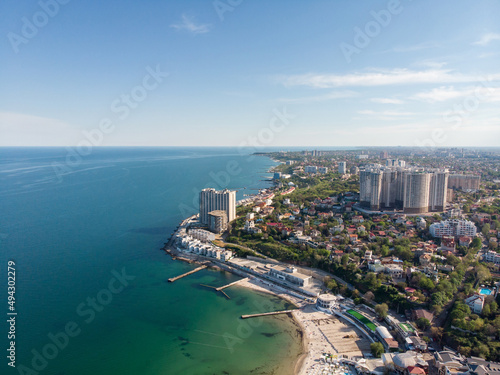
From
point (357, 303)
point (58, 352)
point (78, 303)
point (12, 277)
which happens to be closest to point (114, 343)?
point (58, 352)

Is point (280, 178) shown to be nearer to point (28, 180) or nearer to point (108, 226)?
point (108, 226)

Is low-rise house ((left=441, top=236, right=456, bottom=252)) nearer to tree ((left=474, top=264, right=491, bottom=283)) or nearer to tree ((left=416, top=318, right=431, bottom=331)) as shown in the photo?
tree ((left=474, top=264, right=491, bottom=283))

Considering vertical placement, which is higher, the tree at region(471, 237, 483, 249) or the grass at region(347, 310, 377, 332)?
the tree at region(471, 237, 483, 249)

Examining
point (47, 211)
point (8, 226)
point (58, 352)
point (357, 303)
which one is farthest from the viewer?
point (47, 211)

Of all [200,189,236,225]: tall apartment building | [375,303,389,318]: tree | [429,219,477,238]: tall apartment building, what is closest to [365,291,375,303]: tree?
[375,303,389,318]: tree

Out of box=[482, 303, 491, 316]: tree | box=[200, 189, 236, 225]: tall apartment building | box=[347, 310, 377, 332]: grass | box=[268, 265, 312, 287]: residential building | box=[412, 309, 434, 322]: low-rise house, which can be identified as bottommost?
box=[347, 310, 377, 332]: grass

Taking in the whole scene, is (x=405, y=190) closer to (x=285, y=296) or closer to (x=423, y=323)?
(x=285, y=296)
